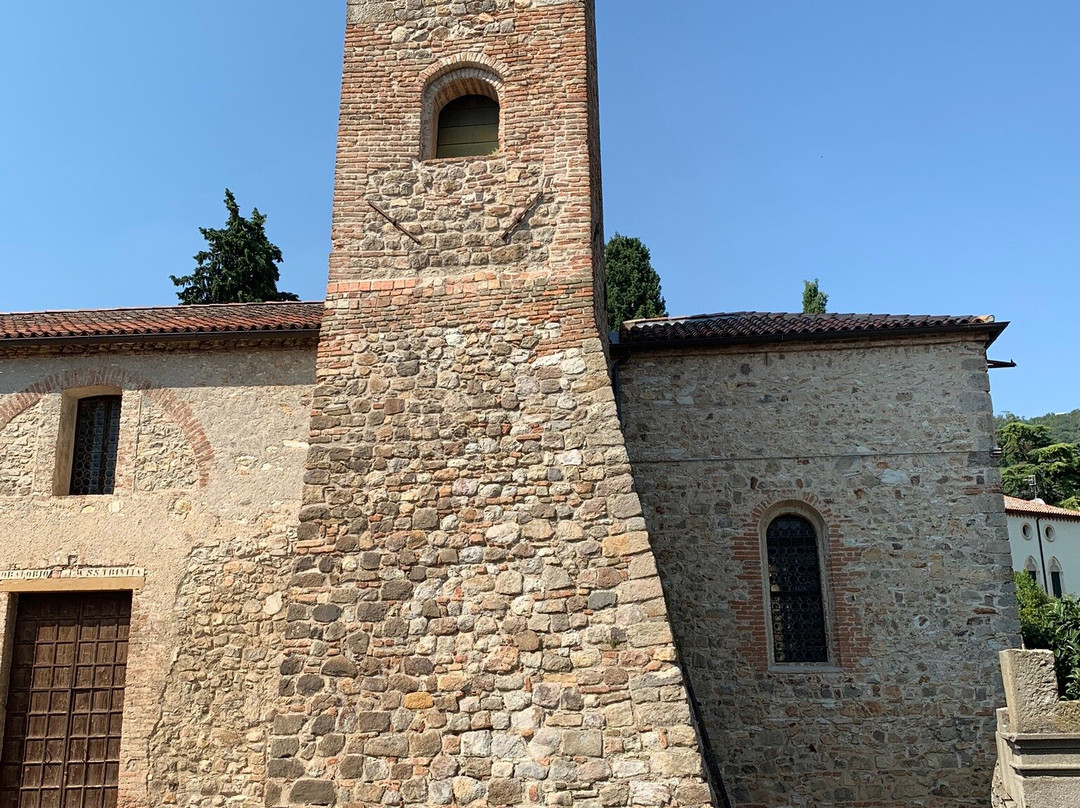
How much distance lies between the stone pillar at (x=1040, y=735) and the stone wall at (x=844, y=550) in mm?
2126

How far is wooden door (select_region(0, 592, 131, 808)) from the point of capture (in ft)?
29.5

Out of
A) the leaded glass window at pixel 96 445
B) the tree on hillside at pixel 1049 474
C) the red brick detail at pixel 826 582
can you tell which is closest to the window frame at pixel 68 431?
the leaded glass window at pixel 96 445

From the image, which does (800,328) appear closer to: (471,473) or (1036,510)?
(471,473)

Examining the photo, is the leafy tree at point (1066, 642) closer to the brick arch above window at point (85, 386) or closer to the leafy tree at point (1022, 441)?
the brick arch above window at point (85, 386)

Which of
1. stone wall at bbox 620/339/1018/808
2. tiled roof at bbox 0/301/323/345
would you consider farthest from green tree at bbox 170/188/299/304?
stone wall at bbox 620/339/1018/808

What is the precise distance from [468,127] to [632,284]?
16.5 metres

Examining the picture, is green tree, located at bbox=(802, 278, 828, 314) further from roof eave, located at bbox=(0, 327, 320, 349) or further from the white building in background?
roof eave, located at bbox=(0, 327, 320, 349)

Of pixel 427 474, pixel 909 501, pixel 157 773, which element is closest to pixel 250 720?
pixel 157 773

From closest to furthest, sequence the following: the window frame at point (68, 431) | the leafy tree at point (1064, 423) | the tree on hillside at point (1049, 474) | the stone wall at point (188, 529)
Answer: the stone wall at point (188, 529) < the window frame at point (68, 431) < the tree on hillside at point (1049, 474) < the leafy tree at point (1064, 423)

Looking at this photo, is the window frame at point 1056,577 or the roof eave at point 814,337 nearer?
the roof eave at point 814,337

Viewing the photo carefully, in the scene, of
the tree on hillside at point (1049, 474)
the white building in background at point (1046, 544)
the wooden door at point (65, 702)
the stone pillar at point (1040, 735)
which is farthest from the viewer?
the tree on hillside at point (1049, 474)

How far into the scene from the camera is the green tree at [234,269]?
2017cm

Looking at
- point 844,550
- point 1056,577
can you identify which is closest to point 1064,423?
point 1056,577

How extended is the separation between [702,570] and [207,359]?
6302 mm
